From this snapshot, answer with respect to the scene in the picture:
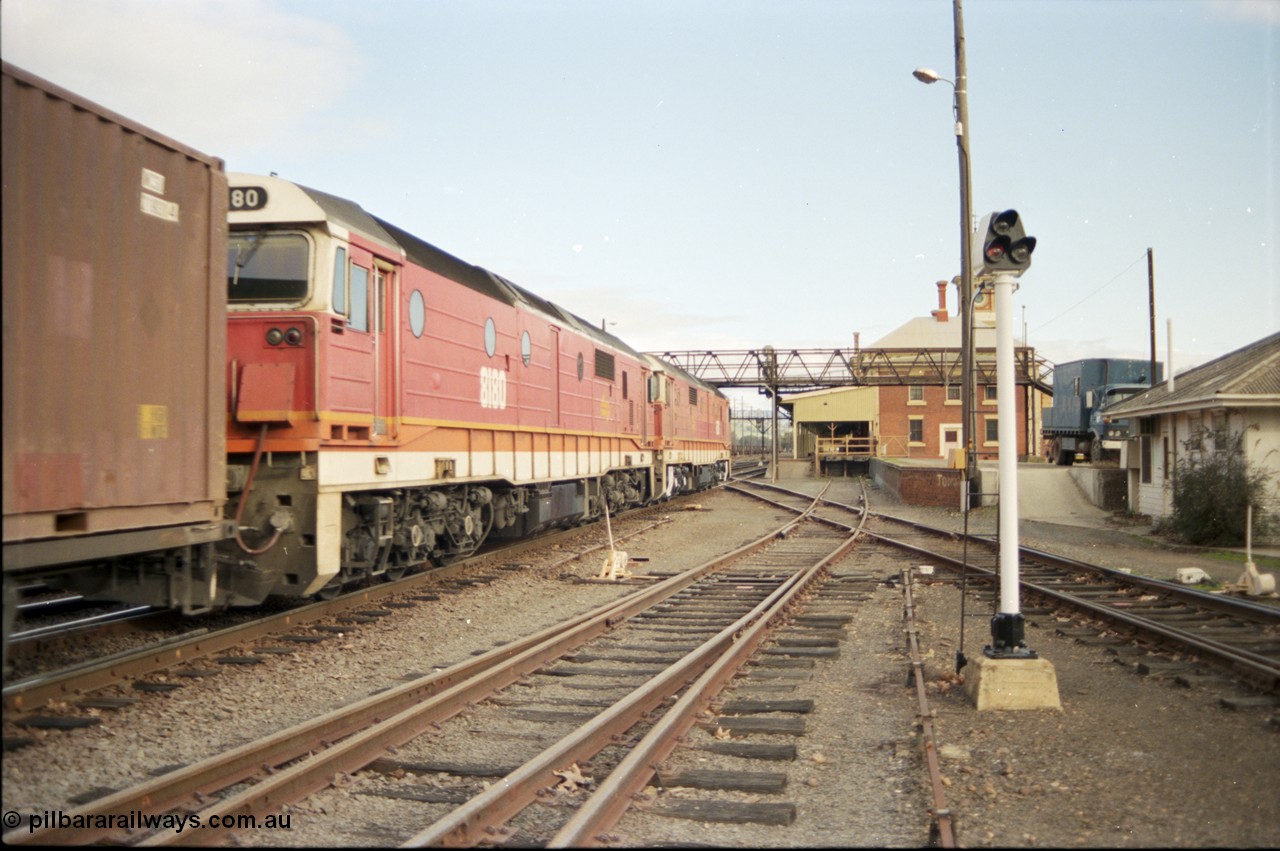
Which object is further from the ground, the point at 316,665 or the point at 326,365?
the point at 326,365

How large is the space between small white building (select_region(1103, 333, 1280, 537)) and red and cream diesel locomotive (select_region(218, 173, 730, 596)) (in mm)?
12350

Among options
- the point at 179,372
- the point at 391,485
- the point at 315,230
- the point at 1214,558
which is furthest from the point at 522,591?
the point at 1214,558

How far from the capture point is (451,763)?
526 centimetres

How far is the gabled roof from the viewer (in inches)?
672

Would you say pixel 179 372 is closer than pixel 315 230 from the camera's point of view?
Yes

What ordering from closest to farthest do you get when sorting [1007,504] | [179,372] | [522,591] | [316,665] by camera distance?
[179,372] < [1007,504] < [316,665] < [522,591]

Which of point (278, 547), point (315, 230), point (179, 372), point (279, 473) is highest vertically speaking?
point (315, 230)

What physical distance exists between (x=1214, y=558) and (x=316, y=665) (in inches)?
548

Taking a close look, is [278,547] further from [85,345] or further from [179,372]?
[85,345]

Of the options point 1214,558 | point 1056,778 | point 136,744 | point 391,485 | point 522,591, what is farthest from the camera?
point 1214,558

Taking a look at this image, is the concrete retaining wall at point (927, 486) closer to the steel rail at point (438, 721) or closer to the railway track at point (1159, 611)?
the railway track at point (1159, 611)

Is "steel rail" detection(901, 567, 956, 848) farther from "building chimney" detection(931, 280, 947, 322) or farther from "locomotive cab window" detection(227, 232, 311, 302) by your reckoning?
"building chimney" detection(931, 280, 947, 322)

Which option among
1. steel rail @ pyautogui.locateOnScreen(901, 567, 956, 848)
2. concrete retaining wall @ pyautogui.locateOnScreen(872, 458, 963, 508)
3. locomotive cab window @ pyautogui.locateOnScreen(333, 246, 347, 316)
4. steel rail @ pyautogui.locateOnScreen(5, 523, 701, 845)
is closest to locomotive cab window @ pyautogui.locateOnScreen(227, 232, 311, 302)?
locomotive cab window @ pyautogui.locateOnScreen(333, 246, 347, 316)

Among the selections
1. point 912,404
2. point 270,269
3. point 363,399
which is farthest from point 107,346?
point 912,404
